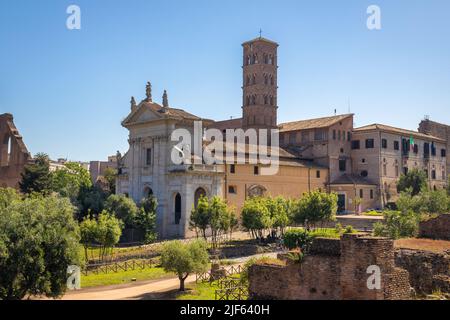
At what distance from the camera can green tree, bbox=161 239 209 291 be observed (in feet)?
88.0

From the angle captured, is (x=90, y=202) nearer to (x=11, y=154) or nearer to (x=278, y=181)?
(x=278, y=181)

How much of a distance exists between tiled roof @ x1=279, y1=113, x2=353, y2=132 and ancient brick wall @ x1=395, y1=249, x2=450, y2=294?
1933 inches

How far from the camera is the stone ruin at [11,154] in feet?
235

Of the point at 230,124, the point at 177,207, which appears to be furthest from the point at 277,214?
the point at 230,124

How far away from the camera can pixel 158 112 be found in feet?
169

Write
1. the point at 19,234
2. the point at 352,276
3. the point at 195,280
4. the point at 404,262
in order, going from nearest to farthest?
the point at 352,276, the point at 404,262, the point at 19,234, the point at 195,280

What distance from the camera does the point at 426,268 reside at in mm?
16453

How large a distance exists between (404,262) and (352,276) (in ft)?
16.3

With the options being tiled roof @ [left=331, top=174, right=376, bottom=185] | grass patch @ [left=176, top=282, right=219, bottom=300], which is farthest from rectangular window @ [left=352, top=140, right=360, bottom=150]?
grass patch @ [left=176, top=282, right=219, bottom=300]

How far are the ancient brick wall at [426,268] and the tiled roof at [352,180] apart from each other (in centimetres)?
4674

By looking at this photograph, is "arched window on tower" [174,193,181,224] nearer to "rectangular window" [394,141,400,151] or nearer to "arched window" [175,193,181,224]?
"arched window" [175,193,181,224]

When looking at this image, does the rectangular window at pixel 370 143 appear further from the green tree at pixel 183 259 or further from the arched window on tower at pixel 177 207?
the green tree at pixel 183 259
